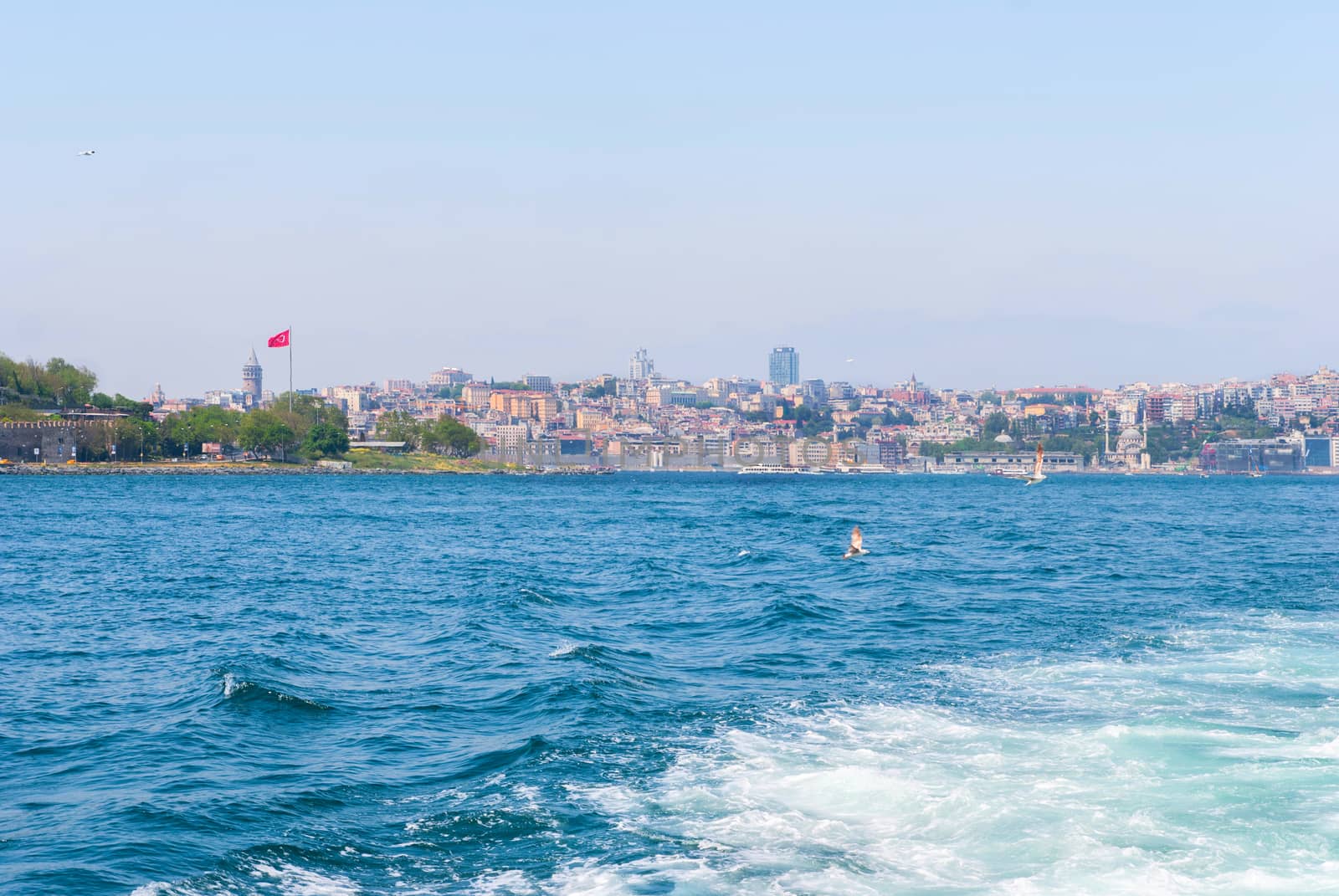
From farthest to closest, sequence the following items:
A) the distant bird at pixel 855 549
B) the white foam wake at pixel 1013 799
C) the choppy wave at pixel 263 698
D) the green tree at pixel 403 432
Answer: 1. the green tree at pixel 403 432
2. the distant bird at pixel 855 549
3. the choppy wave at pixel 263 698
4. the white foam wake at pixel 1013 799

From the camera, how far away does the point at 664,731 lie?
14.1 metres

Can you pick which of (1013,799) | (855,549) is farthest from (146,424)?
(1013,799)

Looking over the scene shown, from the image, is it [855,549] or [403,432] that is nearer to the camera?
[855,549]

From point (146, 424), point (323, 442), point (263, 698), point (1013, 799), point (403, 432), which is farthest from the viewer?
point (403, 432)

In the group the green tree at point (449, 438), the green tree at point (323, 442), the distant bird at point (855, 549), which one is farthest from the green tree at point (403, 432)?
the distant bird at point (855, 549)

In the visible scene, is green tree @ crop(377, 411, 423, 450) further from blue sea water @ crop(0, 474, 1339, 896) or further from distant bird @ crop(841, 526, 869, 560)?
blue sea water @ crop(0, 474, 1339, 896)

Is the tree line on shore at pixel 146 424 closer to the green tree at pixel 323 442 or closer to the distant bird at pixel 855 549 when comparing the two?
the green tree at pixel 323 442

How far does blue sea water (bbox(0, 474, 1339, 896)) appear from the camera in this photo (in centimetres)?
970

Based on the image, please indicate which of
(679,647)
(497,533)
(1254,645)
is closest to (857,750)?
(679,647)

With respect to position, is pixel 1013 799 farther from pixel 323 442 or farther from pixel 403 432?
pixel 403 432

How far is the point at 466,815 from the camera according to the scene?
424 inches

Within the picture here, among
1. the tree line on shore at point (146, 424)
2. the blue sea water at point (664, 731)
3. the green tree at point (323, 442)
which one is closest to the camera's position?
the blue sea water at point (664, 731)

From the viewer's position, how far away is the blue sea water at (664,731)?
9.70m

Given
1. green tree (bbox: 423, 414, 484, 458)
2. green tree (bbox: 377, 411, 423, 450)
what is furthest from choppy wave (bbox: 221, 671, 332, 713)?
green tree (bbox: 377, 411, 423, 450)
